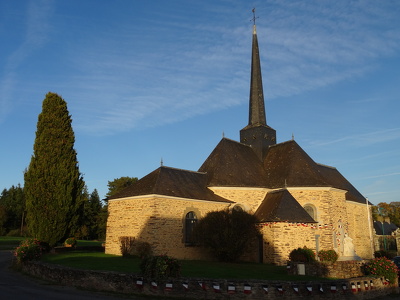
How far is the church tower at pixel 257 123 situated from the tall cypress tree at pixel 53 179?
1525cm

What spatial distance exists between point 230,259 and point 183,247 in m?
3.03

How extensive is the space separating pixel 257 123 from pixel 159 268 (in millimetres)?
21839

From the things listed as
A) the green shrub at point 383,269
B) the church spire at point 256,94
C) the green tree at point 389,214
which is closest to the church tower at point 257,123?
the church spire at point 256,94

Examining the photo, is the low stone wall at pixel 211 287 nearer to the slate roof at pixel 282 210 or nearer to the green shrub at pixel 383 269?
the green shrub at pixel 383 269

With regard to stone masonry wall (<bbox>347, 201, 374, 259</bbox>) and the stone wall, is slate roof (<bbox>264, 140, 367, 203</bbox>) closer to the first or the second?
stone masonry wall (<bbox>347, 201, 374, 259</bbox>)

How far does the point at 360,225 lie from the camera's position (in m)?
29.7

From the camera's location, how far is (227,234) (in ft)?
63.8

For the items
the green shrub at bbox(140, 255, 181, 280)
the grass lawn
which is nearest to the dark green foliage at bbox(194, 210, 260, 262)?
the grass lawn

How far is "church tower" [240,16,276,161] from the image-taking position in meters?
29.9

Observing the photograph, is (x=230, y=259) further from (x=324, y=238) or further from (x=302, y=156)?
(x=302, y=156)

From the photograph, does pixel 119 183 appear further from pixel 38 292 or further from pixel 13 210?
pixel 38 292

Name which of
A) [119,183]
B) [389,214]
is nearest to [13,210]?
[119,183]

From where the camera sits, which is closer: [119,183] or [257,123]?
[257,123]

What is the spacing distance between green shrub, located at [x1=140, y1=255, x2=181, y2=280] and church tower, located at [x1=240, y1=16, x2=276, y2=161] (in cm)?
1916
